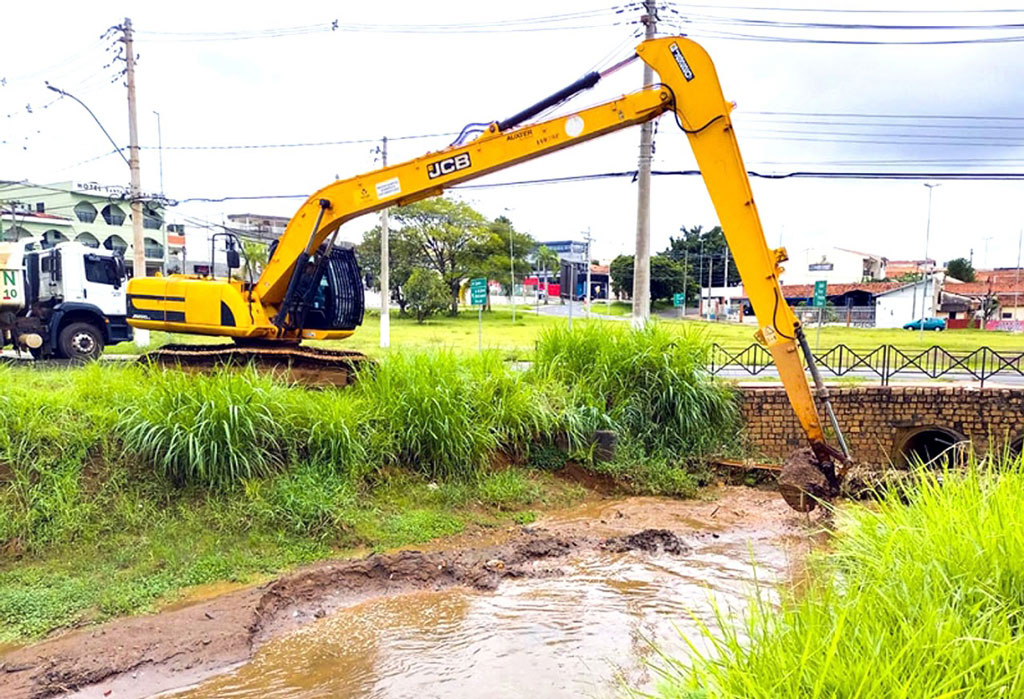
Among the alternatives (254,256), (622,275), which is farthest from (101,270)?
(622,275)

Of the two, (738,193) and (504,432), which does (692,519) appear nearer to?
(504,432)

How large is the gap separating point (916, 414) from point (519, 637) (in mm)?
9604

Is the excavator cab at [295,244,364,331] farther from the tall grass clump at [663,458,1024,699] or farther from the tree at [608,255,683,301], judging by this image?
the tree at [608,255,683,301]

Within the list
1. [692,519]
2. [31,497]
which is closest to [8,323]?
[31,497]

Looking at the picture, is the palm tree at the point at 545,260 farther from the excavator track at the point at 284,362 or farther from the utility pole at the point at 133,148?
the excavator track at the point at 284,362

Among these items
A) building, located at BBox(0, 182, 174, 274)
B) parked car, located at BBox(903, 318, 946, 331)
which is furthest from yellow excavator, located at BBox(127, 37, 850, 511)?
parked car, located at BBox(903, 318, 946, 331)

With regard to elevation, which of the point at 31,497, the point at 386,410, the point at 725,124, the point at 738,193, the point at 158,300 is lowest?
the point at 31,497

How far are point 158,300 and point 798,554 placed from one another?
8618 millimetres

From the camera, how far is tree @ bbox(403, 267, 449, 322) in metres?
36.2

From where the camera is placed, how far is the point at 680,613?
5590 mm

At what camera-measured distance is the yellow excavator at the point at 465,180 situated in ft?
22.8

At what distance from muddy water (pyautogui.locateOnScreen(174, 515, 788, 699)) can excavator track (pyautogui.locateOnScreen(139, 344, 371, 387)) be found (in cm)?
366

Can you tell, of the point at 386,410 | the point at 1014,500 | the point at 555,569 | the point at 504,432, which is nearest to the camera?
the point at 1014,500

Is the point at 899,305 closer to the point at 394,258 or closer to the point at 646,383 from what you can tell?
the point at 394,258
